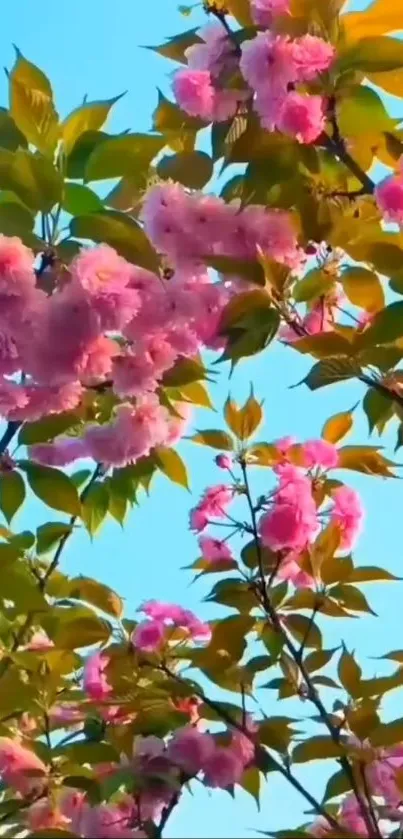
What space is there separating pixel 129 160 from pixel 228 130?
15 centimetres

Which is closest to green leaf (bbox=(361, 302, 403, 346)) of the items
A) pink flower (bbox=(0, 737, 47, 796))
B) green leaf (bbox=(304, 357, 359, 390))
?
green leaf (bbox=(304, 357, 359, 390))

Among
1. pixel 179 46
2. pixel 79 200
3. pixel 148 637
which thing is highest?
pixel 179 46

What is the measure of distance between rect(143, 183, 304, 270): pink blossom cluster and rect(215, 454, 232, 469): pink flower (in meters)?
0.36

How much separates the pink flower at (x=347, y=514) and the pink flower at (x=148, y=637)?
0.30m

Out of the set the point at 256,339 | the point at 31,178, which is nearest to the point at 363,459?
the point at 256,339

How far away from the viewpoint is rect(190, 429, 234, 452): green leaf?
1906 mm

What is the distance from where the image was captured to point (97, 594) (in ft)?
6.05

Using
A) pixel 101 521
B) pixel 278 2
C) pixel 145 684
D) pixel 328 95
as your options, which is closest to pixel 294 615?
pixel 145 684

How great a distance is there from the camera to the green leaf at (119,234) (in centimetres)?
155

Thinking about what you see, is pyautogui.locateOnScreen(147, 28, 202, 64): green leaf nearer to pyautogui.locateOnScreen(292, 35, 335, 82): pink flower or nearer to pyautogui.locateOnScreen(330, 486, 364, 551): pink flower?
pyautogui.locateOnScreen(292, 35, 335, 82): pink flower

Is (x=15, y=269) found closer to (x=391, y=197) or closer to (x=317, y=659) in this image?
(x=391, y=197)

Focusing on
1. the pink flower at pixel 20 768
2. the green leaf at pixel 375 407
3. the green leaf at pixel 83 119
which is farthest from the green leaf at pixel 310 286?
the pink flower at pixel 20 768

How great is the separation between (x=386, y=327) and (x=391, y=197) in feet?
0.65

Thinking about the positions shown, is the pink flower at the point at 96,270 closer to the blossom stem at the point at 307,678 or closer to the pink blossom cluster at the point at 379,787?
the blossom stem at the point at 307,678
